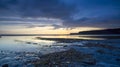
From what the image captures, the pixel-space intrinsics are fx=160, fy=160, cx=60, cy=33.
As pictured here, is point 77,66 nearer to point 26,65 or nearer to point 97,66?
point 97,66

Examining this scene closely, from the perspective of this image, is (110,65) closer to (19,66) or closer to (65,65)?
(65,65)

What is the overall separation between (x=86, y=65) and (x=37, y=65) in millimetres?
4319

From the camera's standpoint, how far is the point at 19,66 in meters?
14.2

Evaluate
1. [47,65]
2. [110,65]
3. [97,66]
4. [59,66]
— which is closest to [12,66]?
[47,65]

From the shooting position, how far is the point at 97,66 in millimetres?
13688

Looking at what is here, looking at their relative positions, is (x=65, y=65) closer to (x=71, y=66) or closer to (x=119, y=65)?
(x=71, y=66)

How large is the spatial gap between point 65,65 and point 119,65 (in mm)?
4824

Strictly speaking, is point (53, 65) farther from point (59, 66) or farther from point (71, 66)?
point (71, 66)

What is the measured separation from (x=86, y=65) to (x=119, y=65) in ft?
9.62

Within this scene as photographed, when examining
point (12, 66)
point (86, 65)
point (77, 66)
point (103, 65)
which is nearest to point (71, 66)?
point (77, 66)

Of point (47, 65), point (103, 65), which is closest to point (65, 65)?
A: point (47, 65)

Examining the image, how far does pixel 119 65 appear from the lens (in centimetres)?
1419

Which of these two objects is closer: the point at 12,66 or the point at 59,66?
the point at 59,66

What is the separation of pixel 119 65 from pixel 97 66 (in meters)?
2.13
